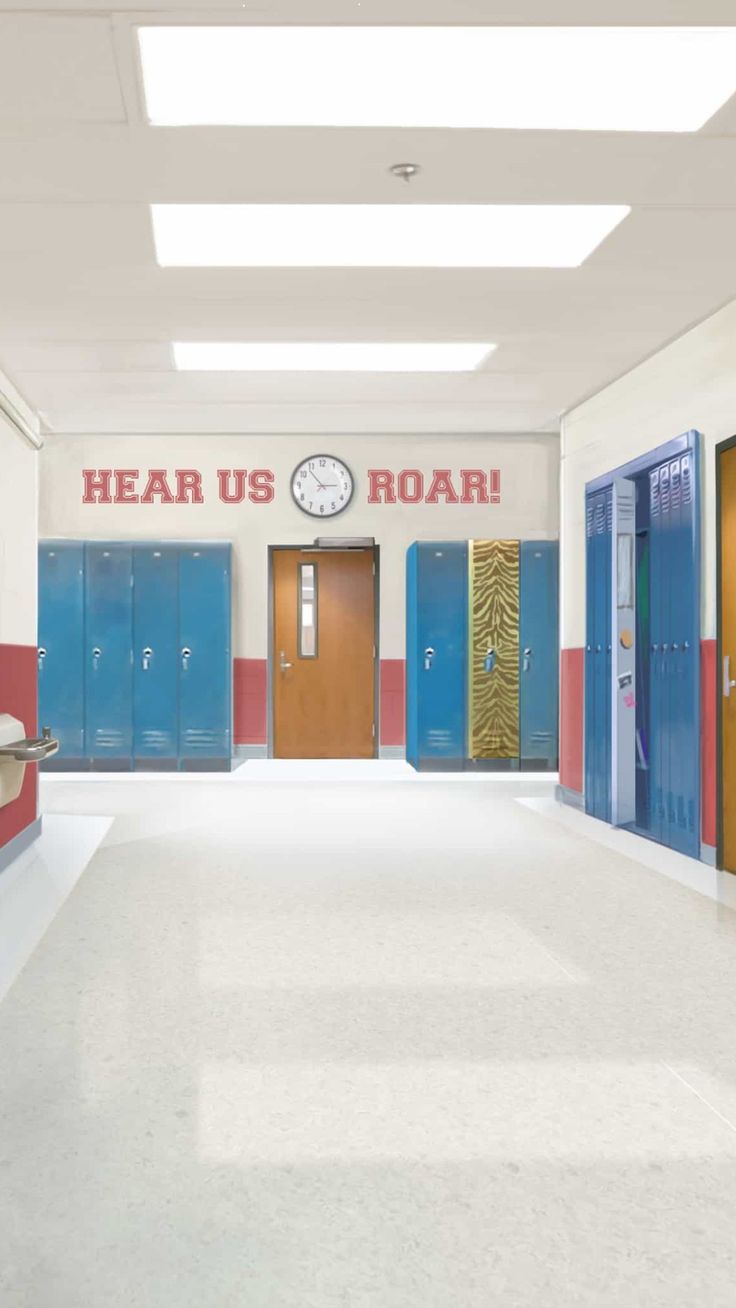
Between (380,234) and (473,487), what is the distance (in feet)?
18.6

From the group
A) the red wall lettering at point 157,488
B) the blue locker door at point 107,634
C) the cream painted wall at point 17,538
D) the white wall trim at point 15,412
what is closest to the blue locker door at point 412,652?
the red wall lettering at point 157,488

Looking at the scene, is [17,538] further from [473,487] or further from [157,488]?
[473,487]

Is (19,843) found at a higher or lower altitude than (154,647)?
lower

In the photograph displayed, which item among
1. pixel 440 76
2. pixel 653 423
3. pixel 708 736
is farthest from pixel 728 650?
pixel 440 76

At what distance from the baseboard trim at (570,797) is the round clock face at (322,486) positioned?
3.55 meters

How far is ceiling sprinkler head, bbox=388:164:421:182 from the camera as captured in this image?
3.79 meters

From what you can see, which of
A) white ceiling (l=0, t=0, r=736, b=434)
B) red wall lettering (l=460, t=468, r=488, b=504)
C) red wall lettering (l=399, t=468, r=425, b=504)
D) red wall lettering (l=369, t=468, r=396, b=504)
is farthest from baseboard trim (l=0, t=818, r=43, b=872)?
red wall lettering (l=460, t=468, r=488, b=504)

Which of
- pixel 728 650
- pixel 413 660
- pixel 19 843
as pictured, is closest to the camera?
pixel 728 650

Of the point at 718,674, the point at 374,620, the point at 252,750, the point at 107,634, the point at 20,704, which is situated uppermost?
the point at 374,620

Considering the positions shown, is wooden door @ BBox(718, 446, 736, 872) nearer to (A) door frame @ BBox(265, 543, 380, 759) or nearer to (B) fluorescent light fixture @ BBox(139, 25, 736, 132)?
(B) fluorescent light fixture @ BBox(139, 25, 736, 132)

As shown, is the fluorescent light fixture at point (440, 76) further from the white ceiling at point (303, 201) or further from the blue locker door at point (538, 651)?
the blue locker door at point (538, 651)

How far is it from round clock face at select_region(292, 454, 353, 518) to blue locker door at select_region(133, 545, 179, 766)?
4.39 feet

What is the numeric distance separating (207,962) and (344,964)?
0.44 meters

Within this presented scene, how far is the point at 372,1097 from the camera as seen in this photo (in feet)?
8.00
